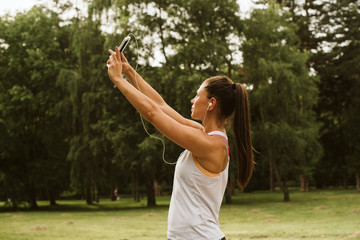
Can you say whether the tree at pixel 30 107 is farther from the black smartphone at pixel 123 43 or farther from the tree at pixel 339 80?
the black smartphone at pixel 123 43

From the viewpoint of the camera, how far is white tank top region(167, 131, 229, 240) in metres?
2.39

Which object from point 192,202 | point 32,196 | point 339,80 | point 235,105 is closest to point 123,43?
point 235,105

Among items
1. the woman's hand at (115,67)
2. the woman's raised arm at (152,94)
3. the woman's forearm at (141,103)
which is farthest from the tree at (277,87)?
the woman's forearm at (141,103)

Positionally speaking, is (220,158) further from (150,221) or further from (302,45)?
(302,45)

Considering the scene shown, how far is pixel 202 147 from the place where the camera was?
2.30 m

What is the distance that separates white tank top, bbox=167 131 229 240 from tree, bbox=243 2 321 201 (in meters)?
24.9

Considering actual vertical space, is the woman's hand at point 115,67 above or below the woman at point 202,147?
→ above

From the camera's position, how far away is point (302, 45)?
39.5 meters

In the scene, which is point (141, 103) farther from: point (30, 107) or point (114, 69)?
point (30, 107)

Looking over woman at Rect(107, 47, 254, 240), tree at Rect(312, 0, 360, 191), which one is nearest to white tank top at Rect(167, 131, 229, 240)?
woman at Rect(107, 47, 254, 240)

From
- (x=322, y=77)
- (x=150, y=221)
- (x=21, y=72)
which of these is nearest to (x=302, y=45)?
(x=322, y=77)

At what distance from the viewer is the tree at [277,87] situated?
27.4 metres

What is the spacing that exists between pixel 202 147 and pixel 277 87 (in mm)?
26068

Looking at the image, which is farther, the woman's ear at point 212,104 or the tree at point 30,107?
the tree at point 30,107
